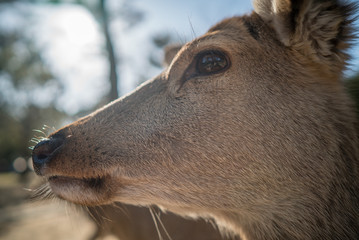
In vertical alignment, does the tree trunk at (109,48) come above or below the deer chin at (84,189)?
above

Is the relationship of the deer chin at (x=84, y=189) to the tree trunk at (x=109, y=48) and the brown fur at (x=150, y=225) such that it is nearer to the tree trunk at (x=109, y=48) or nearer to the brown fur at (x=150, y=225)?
the brown fur at (x=150, y=225)

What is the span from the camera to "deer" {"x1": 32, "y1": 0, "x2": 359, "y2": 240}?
1.91 metres

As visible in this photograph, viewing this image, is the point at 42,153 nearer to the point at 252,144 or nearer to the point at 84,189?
the point at 84,189

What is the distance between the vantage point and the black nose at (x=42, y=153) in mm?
1995

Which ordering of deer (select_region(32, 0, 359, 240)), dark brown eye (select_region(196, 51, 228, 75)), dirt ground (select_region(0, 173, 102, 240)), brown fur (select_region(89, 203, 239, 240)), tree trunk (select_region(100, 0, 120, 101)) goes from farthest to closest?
tree trunk (select_region(100, 0, 120, 101)), dirt ground (select_region(0, 173, 102, 240)), brown fur (select_region(89, 203, 239, 240)), dark brown eye (select_region(196, 51, 228, 75)), deer (select_region(32, 0, 359, 240))

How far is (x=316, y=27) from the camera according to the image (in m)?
1.96

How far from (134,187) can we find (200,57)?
1188 millimetres

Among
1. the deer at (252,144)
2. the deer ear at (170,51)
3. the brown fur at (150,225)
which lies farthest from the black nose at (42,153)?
the deer ear at (170,51)

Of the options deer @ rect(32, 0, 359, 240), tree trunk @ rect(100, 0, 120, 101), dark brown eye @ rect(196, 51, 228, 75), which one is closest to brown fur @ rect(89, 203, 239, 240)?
deer @ rect(32, 0, 359, 240)

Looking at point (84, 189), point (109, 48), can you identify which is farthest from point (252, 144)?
point (109, 48)

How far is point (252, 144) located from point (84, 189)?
1335mm

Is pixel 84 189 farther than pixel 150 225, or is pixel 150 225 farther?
pixel 150 225

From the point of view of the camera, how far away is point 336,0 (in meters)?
1.94

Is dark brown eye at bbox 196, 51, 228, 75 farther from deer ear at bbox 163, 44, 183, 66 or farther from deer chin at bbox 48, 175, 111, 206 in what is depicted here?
deer ear at bbox 163, 44, 183, 66
